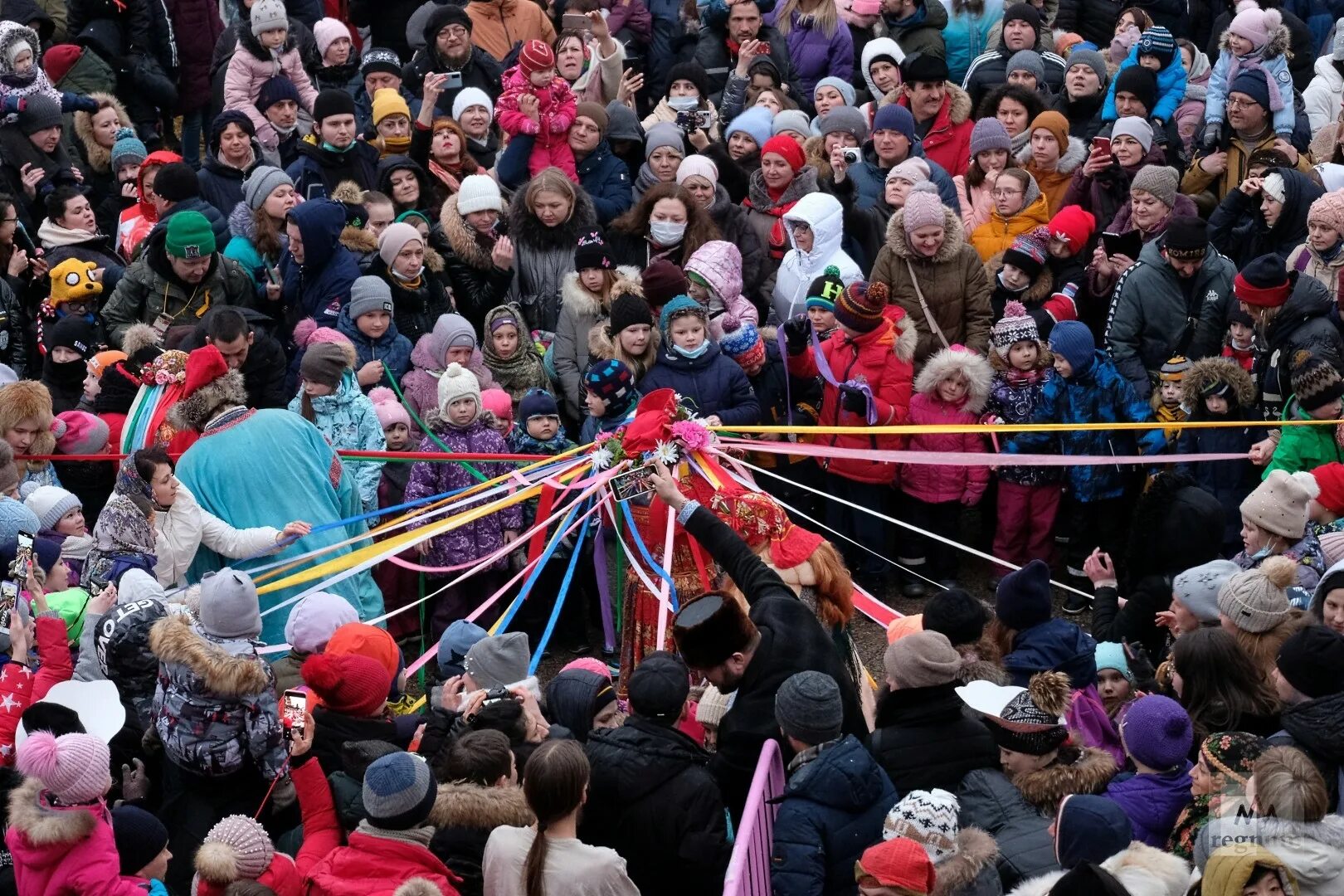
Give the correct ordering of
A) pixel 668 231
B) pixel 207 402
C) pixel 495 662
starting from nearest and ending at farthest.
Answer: pixel 495 662
pixel 207 402
pixel 668 231

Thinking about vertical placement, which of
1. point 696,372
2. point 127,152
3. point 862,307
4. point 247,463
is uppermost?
point 127,152

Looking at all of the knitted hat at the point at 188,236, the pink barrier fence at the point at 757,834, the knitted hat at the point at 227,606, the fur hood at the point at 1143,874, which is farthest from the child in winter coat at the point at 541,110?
the fur hood at the point at 1143,874

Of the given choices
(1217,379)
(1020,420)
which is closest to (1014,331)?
(1020,420)

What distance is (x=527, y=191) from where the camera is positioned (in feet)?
34.4

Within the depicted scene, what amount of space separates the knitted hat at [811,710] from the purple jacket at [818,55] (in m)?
8.28

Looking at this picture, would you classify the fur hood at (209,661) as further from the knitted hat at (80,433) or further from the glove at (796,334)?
the glove at (796,334)

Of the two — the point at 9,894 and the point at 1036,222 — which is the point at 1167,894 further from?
the point at 1036,222

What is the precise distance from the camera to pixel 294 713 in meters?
5.87

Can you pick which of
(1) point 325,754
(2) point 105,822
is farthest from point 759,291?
(2) point 105,822

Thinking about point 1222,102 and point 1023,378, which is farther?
point 1222,102

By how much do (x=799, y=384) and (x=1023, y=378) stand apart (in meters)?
1.28

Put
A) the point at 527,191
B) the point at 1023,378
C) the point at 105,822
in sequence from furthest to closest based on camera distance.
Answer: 1. the point at 527,191
2. the point at 1023,378
3. the point at 105,822

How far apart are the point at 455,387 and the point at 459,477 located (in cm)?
47

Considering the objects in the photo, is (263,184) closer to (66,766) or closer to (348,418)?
(348,418)
